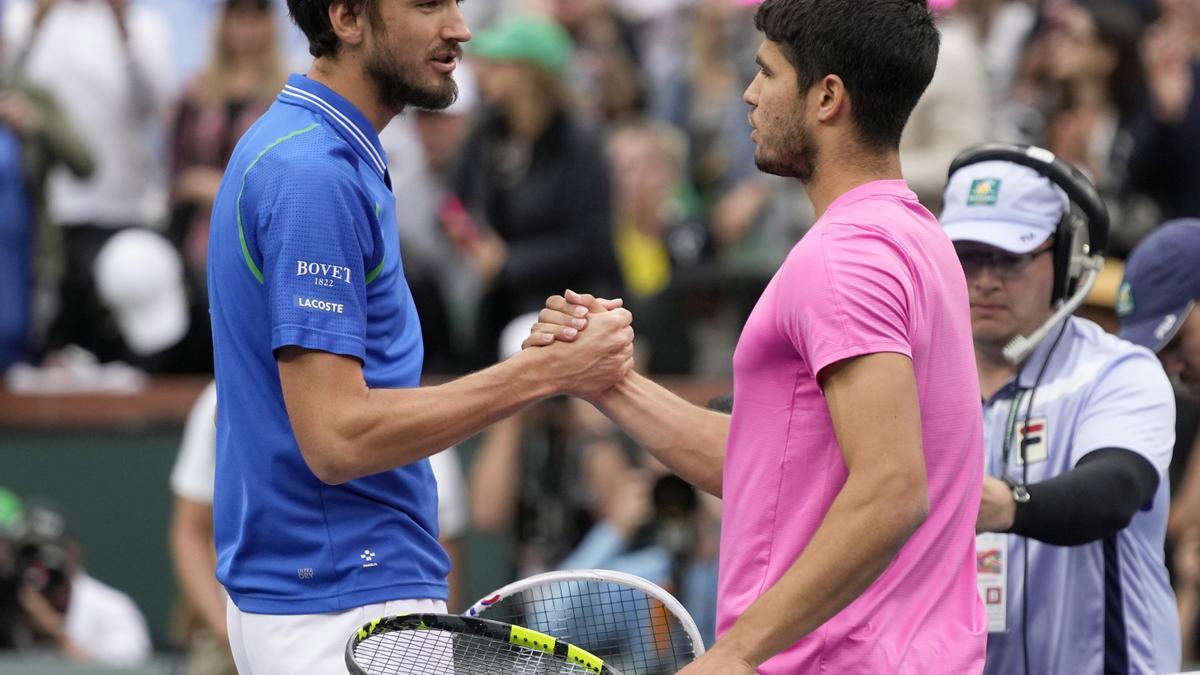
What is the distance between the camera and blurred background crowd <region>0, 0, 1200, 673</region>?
303 inches

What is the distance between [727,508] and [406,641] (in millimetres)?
607

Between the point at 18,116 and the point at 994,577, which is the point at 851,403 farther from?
the point at 18,116

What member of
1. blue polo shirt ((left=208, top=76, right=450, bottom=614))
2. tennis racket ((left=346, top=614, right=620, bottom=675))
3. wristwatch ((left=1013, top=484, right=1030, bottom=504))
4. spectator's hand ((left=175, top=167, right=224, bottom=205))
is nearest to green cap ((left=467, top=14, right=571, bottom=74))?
spectator's hand ((left=175, top=167, right=224, bottom=205))

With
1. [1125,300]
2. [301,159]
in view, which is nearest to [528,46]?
[1125,300]

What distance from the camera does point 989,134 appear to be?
27.8 feet

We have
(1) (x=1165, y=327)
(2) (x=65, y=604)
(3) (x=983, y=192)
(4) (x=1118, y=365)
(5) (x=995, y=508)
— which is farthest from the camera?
(2) (x=65, y=604)

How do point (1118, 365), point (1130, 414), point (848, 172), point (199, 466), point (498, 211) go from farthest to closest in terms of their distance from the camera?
point (498, 211) → point (199, 466) → point (1118, 365) → point (1130, 414) → point (848, 172)

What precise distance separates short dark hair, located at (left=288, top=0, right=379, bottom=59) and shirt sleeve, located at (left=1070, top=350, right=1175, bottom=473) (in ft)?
5.57

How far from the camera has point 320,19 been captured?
11.7 ft

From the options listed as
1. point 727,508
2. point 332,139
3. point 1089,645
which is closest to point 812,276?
point 727,508

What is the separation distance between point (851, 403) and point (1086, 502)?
2.93 ft

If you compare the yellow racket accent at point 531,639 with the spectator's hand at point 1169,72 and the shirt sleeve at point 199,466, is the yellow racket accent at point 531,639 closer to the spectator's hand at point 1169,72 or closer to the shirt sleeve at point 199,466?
the shirt sleeve at point 199,466

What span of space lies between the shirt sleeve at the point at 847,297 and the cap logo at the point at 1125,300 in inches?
57.5

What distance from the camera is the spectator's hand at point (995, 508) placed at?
11.4ft
